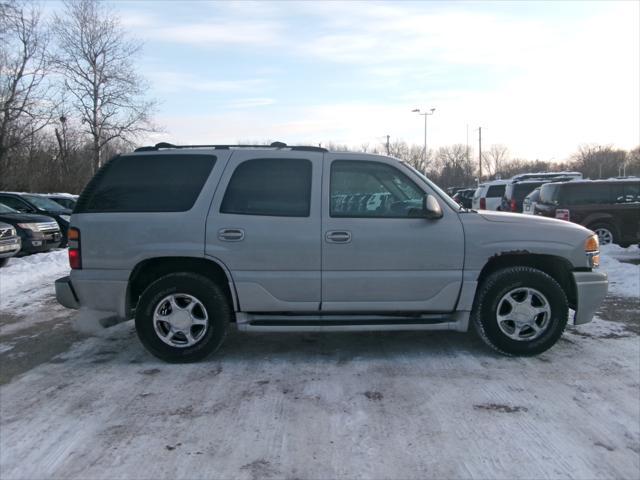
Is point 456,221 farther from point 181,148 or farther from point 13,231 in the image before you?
point 13,231

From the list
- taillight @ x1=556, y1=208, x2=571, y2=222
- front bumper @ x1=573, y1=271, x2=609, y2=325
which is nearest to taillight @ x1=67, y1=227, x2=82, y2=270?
front bumper @ x1=573, y1=271, x2=609, y2=325

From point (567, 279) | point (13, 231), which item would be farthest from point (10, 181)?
point (567, 279)

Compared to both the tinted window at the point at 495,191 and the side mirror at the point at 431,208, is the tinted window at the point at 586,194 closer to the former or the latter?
the tinted window at the point at 495,191

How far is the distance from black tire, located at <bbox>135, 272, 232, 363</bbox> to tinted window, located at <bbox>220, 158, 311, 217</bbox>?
2.39ft

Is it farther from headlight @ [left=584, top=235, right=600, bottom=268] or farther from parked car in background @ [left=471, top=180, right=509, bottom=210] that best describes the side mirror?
parked car in background @ [left=471, top=180, right=509, bottom=210]

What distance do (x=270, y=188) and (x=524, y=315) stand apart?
2638 mm

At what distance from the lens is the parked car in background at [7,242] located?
10.2m

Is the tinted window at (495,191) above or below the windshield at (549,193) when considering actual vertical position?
above

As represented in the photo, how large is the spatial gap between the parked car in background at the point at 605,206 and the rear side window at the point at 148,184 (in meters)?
10.6

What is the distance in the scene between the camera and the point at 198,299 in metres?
4.66

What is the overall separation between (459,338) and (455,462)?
8.20 feet

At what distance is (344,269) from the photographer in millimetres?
4656

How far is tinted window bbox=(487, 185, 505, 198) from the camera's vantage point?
22.0 m

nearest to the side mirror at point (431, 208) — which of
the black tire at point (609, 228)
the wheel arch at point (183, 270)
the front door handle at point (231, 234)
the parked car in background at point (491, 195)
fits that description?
the front door handle at point (231, 234)
